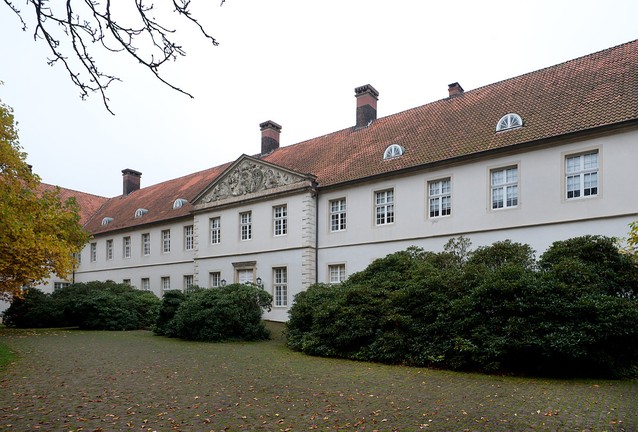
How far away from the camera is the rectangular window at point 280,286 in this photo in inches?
976

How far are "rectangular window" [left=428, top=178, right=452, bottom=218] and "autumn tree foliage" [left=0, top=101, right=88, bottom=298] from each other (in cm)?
1371

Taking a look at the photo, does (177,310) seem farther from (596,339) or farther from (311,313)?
(596,339)

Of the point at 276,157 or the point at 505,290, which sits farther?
the point at 276,157

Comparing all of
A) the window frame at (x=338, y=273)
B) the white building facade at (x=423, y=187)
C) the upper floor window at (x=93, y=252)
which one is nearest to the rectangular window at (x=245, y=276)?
the white building facade at (x=423, y=187)

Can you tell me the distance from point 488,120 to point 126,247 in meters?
26.9

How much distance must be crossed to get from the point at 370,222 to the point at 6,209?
13.6m

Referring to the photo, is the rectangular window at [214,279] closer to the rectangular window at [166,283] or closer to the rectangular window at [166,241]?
the rectangular window at [166,283]

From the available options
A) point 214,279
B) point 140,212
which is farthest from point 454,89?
point 140,212

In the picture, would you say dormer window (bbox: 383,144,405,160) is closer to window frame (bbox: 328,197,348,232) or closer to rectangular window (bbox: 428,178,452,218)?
rectangular window (bbox: 428,178,452,218)

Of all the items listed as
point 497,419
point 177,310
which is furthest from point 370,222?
point 497,419

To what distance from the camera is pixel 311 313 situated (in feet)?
51.4

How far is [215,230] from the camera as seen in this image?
28641mm

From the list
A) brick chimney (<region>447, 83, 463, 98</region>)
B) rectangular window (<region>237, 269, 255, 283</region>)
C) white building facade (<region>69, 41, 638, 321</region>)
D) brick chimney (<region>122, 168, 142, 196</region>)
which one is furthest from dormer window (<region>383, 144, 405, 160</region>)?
brick chimney (<region>122, 168, 142, 196</region>)

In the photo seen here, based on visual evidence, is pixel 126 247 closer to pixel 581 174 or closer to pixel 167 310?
pixel 167 310
